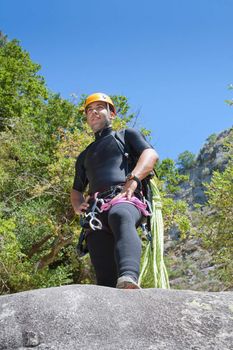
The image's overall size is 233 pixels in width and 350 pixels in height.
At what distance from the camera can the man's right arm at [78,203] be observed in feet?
13.5

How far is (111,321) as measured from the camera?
2.39 meters

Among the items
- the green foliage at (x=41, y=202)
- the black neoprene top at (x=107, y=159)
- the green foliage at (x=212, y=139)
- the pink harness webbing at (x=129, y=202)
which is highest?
the green foliage at (x=212, y=139)

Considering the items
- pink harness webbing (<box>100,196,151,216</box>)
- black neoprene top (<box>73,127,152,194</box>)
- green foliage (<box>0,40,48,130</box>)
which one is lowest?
pink harness webbing (<box>100,196,151,216</box>)

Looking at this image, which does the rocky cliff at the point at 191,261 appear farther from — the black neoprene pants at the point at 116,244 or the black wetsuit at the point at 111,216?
the black neoprene pants at the point at 116,244

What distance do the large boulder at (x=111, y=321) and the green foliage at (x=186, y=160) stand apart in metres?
76.8

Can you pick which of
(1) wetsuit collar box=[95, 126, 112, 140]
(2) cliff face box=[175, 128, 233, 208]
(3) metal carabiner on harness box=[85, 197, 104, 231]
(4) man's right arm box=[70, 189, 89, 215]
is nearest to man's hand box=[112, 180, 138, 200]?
(3) metal carabiner on harness box=[85, 197, 104, 231]

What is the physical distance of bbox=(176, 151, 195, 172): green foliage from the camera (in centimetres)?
7988

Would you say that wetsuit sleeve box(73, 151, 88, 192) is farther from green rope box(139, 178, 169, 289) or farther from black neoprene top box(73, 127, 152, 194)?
green rope box(139, 178, 169, 289)

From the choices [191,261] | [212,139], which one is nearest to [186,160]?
[212,139]

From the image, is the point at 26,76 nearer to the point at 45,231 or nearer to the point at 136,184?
the point at 45,231

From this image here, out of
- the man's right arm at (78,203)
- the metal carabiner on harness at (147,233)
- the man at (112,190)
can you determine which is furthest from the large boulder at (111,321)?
the man's right arm at (78,203)

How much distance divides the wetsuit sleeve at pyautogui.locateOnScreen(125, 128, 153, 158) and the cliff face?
56.6 metres

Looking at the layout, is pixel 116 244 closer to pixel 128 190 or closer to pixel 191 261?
pixel 128 190

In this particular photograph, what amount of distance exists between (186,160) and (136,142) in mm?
79681
